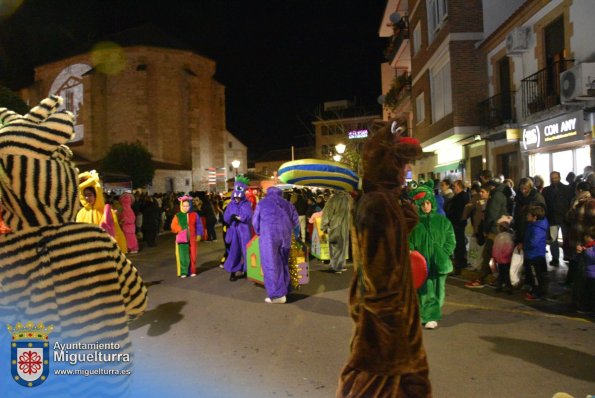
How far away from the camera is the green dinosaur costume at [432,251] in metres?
6.01

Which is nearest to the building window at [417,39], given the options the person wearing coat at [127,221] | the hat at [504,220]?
the person wearing coat at [127,221]

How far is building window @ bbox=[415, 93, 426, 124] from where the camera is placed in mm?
23181

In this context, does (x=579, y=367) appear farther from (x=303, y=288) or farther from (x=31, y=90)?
(x=31, y=90)

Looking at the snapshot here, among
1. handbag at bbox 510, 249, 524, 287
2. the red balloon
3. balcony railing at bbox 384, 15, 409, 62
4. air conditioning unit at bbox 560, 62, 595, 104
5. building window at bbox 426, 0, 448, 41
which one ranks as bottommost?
handbag at bbox 510, 249, 524, 287

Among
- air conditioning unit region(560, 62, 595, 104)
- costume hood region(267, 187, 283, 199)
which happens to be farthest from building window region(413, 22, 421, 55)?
costume hood region(267, 187, 283, 199)

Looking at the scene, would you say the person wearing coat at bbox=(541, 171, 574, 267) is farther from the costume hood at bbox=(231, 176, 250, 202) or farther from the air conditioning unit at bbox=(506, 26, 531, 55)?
the costume hood at bbox=(231, 176, 250, 202)

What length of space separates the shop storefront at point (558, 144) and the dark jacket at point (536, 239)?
13.9ft

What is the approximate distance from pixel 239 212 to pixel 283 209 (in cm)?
234

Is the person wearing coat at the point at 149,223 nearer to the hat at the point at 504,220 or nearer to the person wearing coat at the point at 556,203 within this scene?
the hat at the point at 504,220

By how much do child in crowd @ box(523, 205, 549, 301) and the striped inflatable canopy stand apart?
314 centimetres

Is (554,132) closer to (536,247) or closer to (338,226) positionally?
(536,247)

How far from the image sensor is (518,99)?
48.2 ft

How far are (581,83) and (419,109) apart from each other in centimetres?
1413

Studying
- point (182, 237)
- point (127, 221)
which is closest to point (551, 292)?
point (182, 237)
